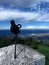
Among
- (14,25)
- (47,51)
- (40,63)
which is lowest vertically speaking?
(47,51)

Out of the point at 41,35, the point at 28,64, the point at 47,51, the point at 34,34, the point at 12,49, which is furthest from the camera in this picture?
the point at 41,35

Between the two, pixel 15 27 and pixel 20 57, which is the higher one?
pixel 15 27

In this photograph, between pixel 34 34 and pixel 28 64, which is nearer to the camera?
pixel 28 64

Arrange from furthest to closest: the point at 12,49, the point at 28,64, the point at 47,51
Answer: the point at 47,51, the point at 12,49, the point at 28,64

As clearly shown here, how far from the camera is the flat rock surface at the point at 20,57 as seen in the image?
4.02 metres

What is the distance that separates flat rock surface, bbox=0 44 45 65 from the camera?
13.2 ft

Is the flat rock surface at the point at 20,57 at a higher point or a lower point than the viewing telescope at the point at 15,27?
lower

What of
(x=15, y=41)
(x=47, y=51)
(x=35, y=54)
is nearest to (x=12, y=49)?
(x=15, y=41)

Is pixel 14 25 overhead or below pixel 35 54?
overhead

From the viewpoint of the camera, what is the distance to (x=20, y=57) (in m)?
4.09

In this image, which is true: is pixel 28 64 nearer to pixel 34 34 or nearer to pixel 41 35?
pixel 34 34

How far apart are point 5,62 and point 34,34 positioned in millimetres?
3564

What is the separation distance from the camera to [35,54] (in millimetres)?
4160

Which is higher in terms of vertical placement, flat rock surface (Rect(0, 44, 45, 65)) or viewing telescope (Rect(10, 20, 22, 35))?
viewing telescope (Rect(10, 20, 22, 35))
